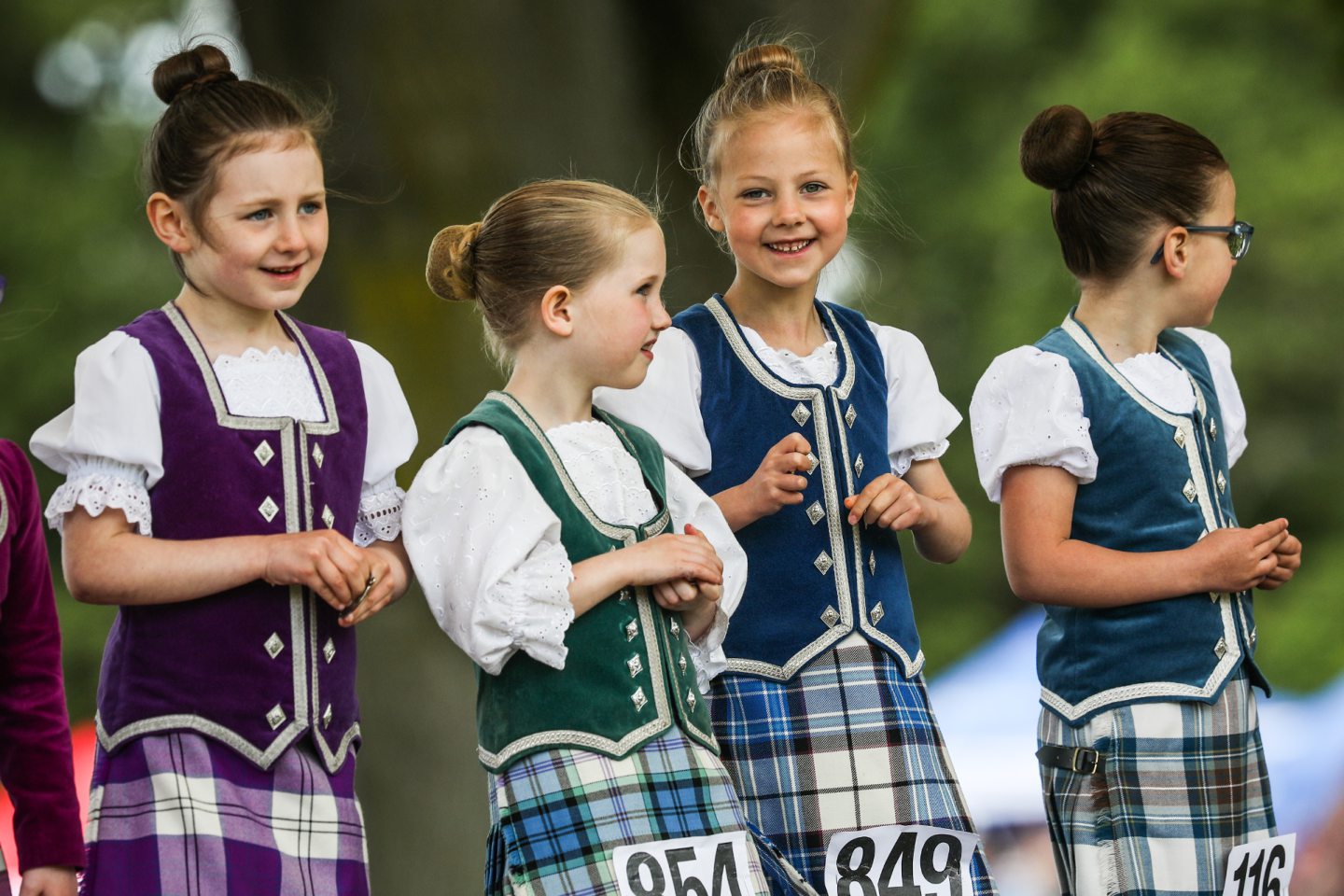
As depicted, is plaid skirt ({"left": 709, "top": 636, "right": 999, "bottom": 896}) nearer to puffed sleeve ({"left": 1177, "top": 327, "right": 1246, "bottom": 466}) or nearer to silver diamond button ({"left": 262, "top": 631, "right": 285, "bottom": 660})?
silver diamond button ({"left": 262, "top": 631, "right": 285, "bottom": 660})

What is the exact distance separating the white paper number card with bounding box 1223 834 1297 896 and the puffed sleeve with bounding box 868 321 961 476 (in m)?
0.83

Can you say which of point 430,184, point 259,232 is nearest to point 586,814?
point 259,232

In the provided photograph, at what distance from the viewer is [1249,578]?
109 inches

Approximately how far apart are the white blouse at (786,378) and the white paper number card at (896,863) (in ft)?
2.05

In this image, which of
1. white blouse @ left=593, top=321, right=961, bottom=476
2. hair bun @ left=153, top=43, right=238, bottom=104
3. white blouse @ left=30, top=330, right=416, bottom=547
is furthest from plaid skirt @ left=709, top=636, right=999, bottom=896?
hair bun @ left=153, top=43, right=238, bottom=104

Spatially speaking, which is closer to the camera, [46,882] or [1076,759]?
[46,882]

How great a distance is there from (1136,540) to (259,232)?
59.3 inches

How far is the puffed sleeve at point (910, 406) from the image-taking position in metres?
2.86

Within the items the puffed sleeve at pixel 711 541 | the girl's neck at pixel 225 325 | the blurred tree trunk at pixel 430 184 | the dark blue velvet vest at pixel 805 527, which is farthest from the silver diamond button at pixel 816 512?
the blurred tree trunk at pixel 430 184

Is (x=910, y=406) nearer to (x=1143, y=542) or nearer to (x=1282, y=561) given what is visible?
(x=1143, y=542)

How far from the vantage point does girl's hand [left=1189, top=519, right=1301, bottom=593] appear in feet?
9.05

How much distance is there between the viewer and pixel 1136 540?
111 inches

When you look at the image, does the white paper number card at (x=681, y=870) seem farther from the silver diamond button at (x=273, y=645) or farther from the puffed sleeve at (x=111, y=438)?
the puffed sleeve at (x=111, y=438)

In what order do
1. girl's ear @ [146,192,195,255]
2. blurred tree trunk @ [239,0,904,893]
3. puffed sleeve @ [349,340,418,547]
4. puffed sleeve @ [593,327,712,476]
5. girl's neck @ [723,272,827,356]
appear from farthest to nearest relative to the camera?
blurred tree trunk @ [239,0,904,893]
girl's neck @ [723,272,827,356]
puffed sleeve @ [593,327,712,476]
puffed sleeve @ [349,340,418,547]
girl's ear @ [146,192,195,255]
